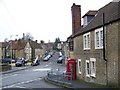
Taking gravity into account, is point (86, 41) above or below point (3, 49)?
below

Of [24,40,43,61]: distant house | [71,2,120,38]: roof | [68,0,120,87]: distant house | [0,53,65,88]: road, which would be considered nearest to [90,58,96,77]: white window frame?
[68,0,120,87]: distant house

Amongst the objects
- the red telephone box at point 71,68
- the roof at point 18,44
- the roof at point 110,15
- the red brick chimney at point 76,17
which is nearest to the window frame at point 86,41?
the roof at point 110,15

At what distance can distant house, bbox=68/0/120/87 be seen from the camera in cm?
2192

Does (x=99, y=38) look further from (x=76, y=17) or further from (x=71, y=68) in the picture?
(x=76, y=17)

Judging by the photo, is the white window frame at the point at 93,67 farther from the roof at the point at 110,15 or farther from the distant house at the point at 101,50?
the roof at the point at 110,15

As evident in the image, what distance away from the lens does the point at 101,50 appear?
2534cm

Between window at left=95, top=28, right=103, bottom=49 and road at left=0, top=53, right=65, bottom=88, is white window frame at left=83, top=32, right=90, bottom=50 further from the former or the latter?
road at left=0, top=53, right=65, bottom=88

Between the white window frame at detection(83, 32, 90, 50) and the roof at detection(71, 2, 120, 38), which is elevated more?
the roof at detection(71, 2, 120, 38)

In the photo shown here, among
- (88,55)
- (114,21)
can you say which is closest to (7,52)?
(88,55)

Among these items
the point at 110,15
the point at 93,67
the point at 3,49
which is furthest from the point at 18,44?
the point at 110,15

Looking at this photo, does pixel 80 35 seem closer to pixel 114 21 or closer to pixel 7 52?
pixel 114 21

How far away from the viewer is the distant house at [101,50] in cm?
2192

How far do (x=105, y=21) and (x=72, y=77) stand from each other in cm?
1169

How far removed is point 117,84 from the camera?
21500 millimetres
